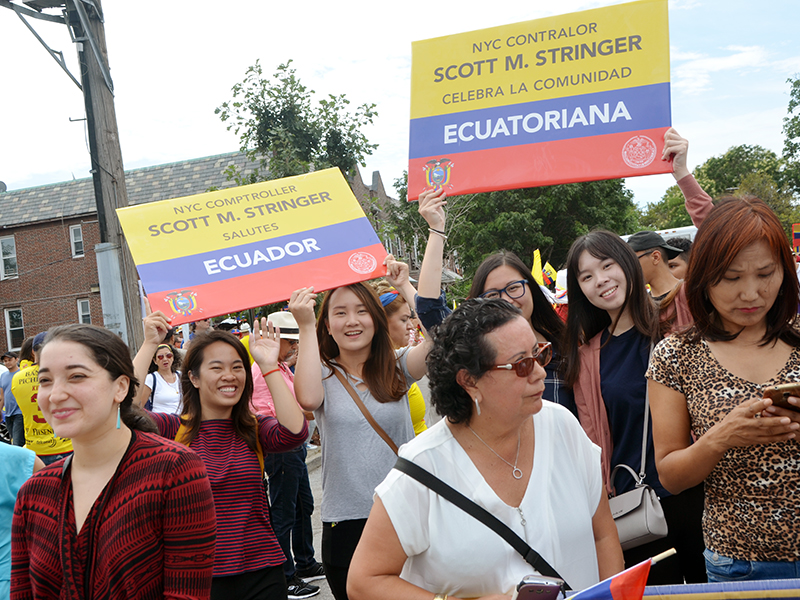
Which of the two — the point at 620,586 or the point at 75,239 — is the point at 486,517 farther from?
the point at 75,239

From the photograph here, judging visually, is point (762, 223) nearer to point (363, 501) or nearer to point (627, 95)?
point (627, 95)

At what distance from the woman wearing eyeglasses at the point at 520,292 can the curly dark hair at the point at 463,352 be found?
1109 millimetres

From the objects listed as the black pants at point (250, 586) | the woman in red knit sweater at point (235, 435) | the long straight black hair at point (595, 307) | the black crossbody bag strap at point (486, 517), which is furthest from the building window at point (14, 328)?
the black crossbody bag strap at point (486, 517)

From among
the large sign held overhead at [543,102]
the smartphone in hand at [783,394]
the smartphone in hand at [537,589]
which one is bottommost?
the smartphone in hand at [537,589]

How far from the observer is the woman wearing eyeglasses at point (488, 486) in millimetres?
1846

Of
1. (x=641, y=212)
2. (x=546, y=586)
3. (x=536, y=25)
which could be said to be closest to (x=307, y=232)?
(x=536, y=25)

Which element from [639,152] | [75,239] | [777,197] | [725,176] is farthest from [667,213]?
[639,152]

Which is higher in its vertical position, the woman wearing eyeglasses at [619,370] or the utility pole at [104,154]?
the utility pole at [104,154]

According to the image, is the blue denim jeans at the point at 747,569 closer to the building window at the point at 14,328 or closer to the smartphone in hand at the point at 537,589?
the smartphone in hand at the point at 537,589

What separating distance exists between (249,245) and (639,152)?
2.18m

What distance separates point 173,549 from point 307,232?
2.02 m

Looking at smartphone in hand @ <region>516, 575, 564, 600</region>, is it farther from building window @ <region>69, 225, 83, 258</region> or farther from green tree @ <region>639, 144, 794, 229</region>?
green tree @ <region>639, 144, 794, 229</region>

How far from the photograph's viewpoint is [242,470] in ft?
10.0

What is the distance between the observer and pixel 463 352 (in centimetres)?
200
